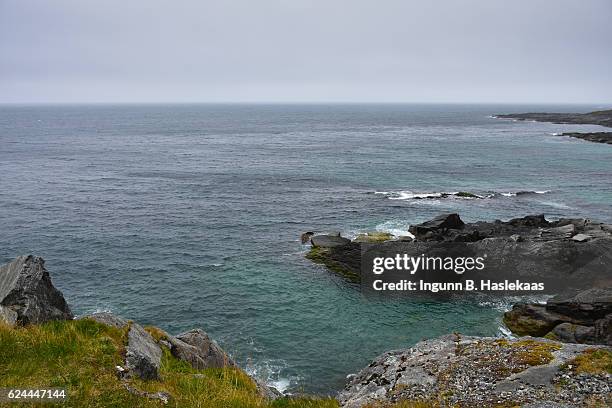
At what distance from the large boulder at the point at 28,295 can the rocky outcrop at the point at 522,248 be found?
102ft

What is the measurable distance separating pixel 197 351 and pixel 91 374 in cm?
673

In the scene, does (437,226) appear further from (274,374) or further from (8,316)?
(8,316)

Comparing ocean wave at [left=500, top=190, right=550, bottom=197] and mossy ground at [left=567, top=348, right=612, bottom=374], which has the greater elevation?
mossy ground at [left=567, top=348, right=612, bottom=374]

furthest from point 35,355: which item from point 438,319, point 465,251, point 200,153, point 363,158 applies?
point 200,153

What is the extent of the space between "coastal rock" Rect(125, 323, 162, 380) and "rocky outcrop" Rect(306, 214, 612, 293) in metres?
29.7

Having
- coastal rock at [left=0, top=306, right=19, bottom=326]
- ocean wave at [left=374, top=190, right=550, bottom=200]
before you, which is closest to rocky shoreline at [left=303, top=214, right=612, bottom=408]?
coastal rock at [left=0, top=306, right=19, bottom=326]

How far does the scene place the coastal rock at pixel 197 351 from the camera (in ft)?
58.5

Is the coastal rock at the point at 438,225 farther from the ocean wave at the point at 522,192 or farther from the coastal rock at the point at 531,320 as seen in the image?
the ocean wave at the point at 522,192

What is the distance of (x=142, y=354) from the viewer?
14305mm

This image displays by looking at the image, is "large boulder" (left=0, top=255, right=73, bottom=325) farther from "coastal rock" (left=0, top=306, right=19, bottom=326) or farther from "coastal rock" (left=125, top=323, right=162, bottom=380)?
"coastal rock" (left=125, top=323, right=162, bottom=380)

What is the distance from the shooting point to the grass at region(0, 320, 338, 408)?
1172cm

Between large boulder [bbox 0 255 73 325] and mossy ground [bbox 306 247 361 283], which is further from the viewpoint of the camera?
mossy ground [bbox 306 247 361 283]

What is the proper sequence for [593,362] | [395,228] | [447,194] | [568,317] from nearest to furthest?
[593,362], [568,317], [395,228], [447,194]

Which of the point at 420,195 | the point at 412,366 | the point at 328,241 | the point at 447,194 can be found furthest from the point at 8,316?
the point at 447,194
